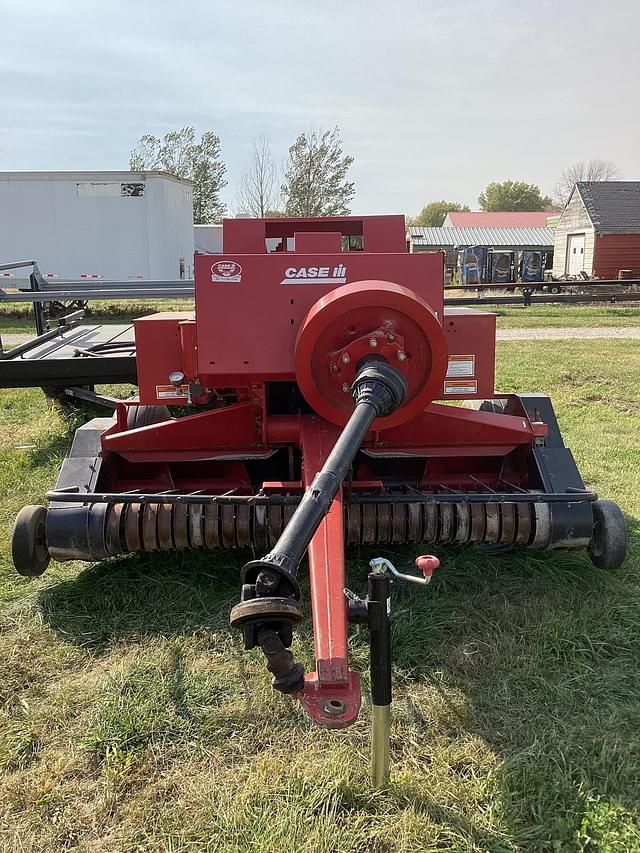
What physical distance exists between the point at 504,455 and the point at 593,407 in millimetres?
4304

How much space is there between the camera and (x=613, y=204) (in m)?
32.5

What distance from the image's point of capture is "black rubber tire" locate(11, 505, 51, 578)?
3.70 m

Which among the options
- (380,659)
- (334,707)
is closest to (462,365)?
(380,659)

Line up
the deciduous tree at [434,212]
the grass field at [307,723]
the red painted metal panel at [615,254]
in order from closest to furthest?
the grass field at [307,723] → the red painted metal panel at [615,254] → the deciduous tree at [434,212]

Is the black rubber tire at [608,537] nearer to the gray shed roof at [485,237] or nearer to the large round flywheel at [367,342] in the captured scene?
the large round flywheel at [367,342]

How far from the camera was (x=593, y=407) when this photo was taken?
8.09 meters

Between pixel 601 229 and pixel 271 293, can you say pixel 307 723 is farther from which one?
pixel 601 229

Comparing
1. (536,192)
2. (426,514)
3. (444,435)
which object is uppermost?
(536,192)

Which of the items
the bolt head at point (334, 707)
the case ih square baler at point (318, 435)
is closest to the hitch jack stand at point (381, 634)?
the bolt head at point (334, 707)

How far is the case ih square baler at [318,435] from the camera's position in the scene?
3.28 meters

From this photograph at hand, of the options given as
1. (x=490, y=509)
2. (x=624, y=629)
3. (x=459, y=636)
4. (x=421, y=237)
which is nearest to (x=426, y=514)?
(x=490, y=509)

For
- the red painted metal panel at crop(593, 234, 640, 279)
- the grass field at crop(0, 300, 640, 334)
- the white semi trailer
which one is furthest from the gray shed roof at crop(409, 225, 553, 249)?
the white semi trailer

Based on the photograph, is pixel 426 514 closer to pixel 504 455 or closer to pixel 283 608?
pixel 504 455

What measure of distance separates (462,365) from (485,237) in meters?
44.1
